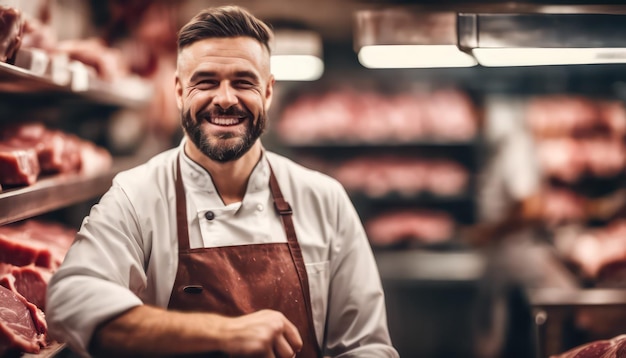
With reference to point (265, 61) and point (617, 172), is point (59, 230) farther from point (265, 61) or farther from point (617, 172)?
point (617, 172)

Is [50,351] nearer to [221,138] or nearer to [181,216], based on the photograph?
[181,216]

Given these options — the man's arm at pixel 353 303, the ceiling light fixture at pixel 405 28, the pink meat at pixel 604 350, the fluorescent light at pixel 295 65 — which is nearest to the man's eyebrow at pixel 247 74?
the ceiling light fixture at pixel 405 28

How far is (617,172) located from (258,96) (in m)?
4.12

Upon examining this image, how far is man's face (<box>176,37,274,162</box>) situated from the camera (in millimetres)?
1796

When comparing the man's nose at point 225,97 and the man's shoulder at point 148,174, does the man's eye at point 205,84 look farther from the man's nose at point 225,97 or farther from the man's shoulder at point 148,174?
the man's shoulder at point 148,174

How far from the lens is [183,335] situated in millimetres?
1553

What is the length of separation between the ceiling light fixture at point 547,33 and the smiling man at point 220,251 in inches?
25.2

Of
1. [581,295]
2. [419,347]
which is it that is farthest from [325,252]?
[419,347]

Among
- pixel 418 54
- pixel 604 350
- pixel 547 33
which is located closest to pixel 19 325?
pixel 547 33

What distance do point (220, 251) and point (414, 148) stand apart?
3940 millimetres

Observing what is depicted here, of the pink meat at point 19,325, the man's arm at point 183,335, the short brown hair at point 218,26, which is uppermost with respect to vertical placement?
the short brown hair at point 218,26

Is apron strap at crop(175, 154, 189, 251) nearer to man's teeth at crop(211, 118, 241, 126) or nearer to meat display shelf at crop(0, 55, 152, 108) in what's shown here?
man's teeth at crop(211, 118, 241, 126)

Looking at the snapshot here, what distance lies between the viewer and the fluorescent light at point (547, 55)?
1.83m

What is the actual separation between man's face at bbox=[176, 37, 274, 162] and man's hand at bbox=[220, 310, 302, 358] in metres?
0.51
